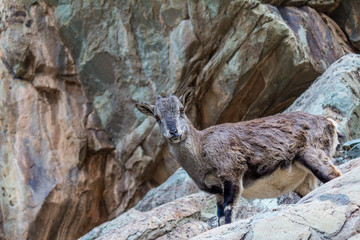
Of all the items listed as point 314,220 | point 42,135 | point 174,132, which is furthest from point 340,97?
point 42,135

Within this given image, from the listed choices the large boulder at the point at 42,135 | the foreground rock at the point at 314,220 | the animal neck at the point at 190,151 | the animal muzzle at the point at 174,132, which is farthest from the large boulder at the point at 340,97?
the large boulder at the point at 42,135

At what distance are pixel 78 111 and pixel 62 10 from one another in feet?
9.34

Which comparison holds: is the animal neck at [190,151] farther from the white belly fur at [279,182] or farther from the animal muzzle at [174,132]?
the white belly fur at [279,182]

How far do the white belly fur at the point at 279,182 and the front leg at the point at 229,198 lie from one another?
0.44 m

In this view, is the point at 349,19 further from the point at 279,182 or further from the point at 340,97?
the point at 279,182

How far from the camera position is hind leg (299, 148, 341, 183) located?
6.88 metres

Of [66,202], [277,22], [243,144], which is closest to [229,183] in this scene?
[243,144]

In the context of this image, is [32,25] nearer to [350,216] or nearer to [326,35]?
[326,35]

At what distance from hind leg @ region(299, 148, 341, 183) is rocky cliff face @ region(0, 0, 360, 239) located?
5.47 meters

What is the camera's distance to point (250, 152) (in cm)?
748

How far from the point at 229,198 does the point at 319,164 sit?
54.8 inches

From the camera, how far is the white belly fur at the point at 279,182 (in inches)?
292

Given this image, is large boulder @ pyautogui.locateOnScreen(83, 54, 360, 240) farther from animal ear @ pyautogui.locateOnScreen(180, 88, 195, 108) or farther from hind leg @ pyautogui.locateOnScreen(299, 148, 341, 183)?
animal ear @ pyautogui.locateOnScreen(180, 88, 195, 108)

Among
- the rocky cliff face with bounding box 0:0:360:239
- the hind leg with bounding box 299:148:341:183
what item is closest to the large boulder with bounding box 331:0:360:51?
the rocky cliff face with bounding box 0:0:360:239
